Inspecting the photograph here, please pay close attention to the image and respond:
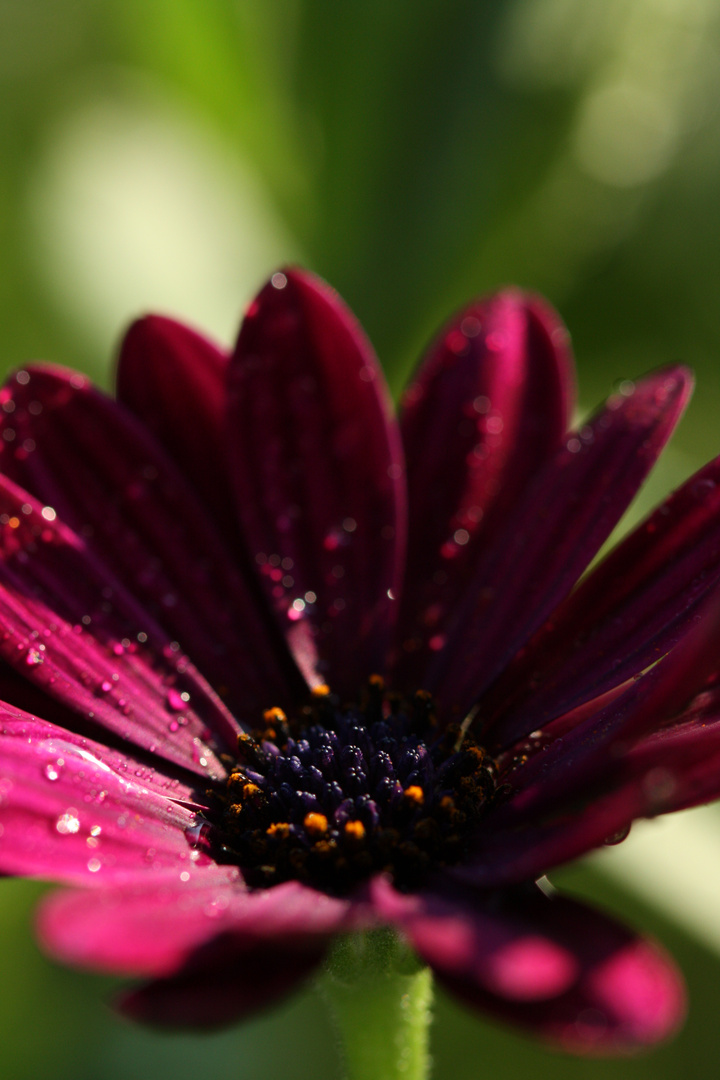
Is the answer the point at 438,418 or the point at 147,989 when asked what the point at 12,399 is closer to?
the point at 438,418

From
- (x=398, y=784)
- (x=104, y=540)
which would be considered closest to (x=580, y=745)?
(x=398, y=784)

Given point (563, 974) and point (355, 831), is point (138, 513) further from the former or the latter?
point (563, 974)

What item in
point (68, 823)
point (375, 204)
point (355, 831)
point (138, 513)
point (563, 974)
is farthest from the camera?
point (375, 204)

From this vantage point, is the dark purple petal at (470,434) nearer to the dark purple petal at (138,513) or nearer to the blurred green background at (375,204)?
the dark purple petal at (138,513)

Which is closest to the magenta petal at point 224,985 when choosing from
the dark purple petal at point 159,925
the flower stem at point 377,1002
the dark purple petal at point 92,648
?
the dark purple petal at point 159,925

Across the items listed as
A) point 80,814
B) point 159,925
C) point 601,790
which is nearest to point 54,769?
point 80,814

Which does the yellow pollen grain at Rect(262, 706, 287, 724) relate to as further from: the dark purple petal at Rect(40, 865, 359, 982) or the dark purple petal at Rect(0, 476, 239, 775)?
the dark purple petal at Rect(40, 865, 359, 982)
